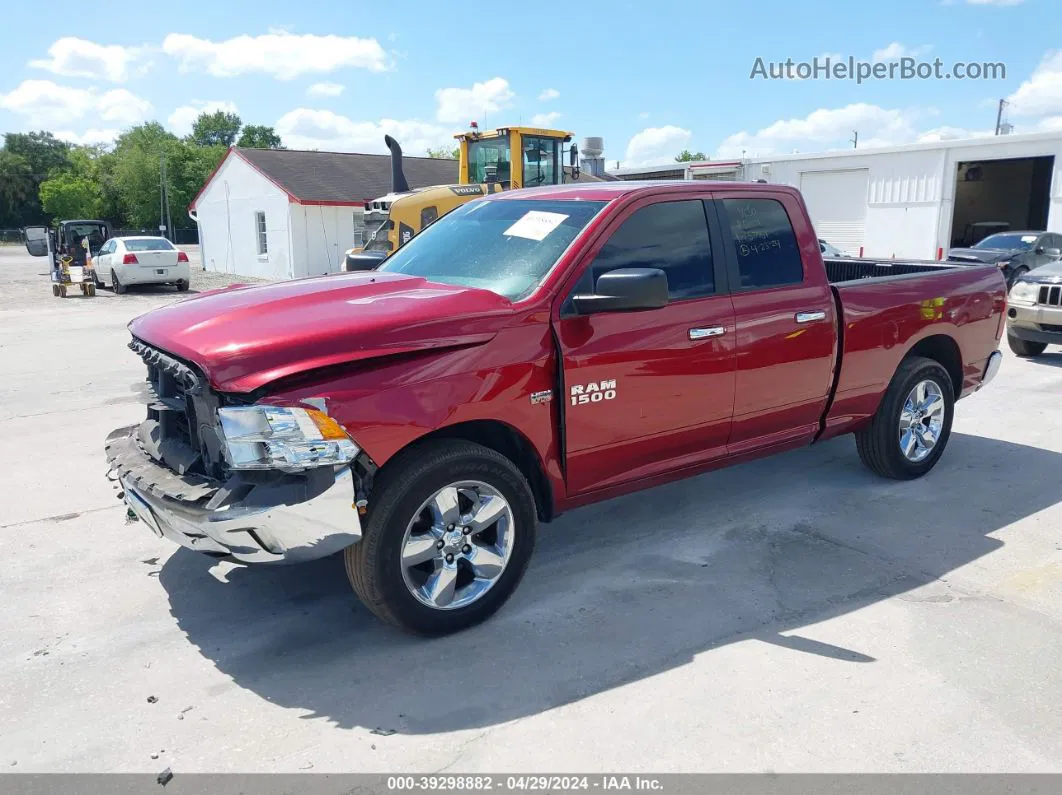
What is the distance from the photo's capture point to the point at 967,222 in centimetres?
3161

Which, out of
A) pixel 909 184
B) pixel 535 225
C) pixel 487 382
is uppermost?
pixel 909 184


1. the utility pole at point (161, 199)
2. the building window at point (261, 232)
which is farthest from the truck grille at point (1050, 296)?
the utility pole at point (161, 199)

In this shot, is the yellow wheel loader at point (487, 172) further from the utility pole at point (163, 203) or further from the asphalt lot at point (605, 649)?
the utility pole at point (163, 203)

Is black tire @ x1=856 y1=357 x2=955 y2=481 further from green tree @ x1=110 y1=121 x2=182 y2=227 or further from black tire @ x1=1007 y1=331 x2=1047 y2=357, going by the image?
green tree @ x1=110 y1=121 x2=182 y2=227

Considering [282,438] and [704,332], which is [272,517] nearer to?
[282,438]

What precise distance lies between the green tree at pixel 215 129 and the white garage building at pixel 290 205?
310ft

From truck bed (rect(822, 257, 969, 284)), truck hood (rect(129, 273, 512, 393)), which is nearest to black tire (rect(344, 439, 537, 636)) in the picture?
truck hood (rect(129, 273, 512, 393))

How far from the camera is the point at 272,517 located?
10.3 ft

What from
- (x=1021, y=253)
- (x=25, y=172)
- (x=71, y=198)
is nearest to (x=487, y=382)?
(x=1021, y=253)

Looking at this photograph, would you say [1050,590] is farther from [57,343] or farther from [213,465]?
[57,343]

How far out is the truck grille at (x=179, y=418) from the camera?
11.1ft

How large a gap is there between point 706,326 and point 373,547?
2086mm

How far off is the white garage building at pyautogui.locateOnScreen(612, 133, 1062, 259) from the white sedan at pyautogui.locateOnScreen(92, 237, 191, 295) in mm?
16060

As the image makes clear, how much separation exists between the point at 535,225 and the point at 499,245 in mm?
215
